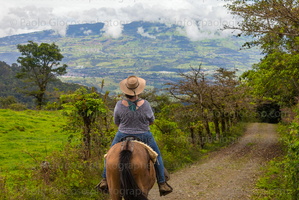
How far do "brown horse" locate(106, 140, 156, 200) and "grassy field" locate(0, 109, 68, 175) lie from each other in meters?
7.02

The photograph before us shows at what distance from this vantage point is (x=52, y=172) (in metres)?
8.03

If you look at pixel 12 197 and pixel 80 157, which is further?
pixel 80 157

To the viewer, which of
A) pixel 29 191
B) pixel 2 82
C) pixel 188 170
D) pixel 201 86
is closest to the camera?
pixel 29 191

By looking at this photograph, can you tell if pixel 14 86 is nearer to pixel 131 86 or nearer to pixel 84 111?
pixel 84 111

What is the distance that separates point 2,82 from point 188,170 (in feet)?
288

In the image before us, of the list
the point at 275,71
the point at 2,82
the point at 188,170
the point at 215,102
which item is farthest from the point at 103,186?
the point at 2,82

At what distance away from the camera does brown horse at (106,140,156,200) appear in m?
4.85

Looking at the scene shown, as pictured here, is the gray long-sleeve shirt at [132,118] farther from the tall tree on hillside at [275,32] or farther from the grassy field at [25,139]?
the tall tree on hillside at [275,32]

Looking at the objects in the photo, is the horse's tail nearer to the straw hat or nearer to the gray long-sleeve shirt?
the gray long-sleeve shirt

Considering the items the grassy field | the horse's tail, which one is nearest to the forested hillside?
the grassy field

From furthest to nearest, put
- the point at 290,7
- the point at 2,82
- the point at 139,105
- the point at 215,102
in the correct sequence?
the point at 2,82 → the point at 215,102 → the point at 290,7 → the point at 139,105

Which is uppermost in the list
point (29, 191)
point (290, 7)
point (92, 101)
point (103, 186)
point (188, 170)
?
point (290, 7)

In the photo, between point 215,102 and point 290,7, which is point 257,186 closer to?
point 290,7

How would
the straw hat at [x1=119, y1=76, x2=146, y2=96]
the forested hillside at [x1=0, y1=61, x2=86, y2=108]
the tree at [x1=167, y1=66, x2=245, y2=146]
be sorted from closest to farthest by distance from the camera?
the straw hat at [x1=119, y1=76, x2=146, y2=96] < the tree at [x1=167, y1=66, x2=245, y2=146] < the forested hillside at [x1=0, y1=61, x2=86, y2=108]
